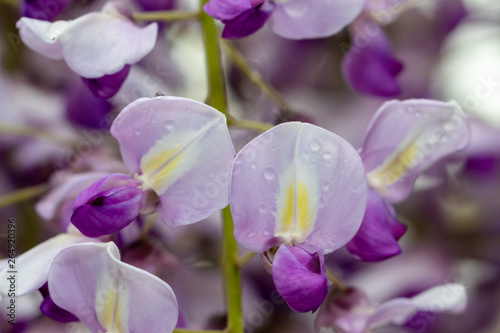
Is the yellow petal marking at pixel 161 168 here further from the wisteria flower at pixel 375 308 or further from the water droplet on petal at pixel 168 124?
the wisteria flower at pixel 375 308

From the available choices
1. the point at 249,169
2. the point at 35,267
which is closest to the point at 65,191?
the point at 35,267

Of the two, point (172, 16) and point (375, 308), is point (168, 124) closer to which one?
point (172, 16)

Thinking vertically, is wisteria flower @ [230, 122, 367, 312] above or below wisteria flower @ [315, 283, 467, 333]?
above

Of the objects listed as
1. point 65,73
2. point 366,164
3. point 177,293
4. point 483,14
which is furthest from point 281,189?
point 483,14

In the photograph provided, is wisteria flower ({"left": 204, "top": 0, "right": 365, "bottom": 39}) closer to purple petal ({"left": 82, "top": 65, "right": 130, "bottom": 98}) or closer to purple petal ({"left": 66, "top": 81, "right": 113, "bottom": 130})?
purple petal ({"left": 82, "top": 65, "right": 130, "bottom": 98})

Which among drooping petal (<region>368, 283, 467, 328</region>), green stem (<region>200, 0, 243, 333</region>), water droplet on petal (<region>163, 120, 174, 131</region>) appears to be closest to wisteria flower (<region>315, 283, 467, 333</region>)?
drooping petal (<region>368, 283, 467, 328</region>)

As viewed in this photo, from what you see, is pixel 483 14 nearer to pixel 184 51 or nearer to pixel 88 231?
pixel 184 51
